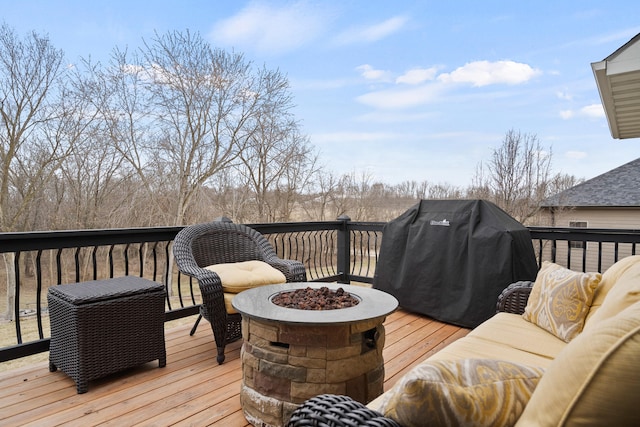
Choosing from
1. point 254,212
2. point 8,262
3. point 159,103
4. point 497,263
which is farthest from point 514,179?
point 8,262

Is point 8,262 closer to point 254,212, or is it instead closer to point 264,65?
point 254,212

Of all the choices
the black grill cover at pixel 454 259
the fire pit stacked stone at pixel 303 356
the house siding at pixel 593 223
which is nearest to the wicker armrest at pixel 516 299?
the black grill cover at pixel 454 259

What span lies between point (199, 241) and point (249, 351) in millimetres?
1670

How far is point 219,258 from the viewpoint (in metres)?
3.51

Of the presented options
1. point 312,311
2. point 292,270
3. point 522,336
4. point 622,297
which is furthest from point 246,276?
point 622,297

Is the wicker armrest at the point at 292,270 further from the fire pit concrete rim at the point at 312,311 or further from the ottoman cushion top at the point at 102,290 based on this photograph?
the ottoman cushion top at the point at 102,290

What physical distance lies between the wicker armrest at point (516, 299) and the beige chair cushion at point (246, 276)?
1.66 m

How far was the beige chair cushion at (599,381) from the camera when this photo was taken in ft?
2.09

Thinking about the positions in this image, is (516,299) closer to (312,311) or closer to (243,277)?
(312,311)

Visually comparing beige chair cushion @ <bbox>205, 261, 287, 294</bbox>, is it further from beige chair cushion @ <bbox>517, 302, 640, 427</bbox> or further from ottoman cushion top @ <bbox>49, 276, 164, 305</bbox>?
beige chair cushion @ <bbox>517, 302, 640, 427</bbox>

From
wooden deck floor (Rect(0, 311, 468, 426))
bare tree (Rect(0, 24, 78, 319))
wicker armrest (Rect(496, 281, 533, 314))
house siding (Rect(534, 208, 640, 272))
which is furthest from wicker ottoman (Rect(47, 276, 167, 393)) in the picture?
house siding (Rect(534, 208, 640, 272))

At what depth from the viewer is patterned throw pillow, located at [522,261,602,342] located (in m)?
2.05

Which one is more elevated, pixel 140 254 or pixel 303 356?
pixel 140 254

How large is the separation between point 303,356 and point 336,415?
0.98 meters
